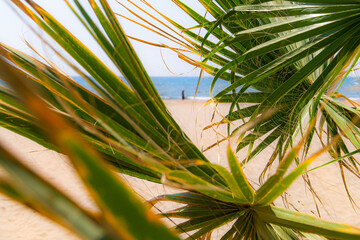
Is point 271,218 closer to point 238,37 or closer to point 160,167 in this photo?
point 160,167

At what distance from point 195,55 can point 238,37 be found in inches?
12.5

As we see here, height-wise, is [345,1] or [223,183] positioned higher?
[345,1]

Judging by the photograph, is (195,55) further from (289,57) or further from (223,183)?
(223,183)

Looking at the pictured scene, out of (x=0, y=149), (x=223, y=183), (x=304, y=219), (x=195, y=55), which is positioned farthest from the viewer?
(x=195, y=55)

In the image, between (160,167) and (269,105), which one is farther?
(269,105)

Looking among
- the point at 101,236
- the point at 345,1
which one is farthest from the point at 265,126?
the point at 101,236

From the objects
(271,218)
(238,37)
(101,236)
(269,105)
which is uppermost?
(238,37)

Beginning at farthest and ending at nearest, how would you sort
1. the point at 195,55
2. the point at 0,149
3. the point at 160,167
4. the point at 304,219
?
the point at 195,55, the point at 304,219, the point at 160,167, the point at 0,149

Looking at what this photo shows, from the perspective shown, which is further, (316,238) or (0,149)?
(316,238)

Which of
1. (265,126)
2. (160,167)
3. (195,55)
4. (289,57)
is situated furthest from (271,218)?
(195,55)

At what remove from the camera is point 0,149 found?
122mm

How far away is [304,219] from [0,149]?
45 cm

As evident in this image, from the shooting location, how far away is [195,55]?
3.48ft

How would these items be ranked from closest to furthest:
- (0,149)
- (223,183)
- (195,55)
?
(0,149) → (223,183) → (195,55)
